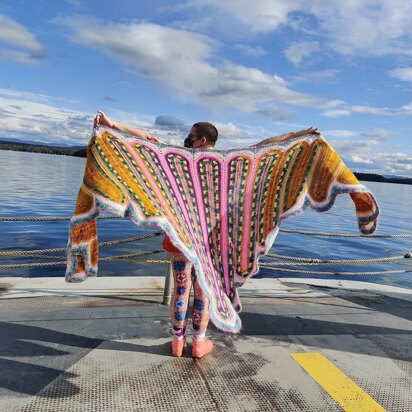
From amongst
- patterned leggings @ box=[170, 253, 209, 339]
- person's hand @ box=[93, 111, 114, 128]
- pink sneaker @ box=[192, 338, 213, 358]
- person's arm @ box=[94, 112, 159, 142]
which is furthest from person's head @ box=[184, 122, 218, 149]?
pink sneaker @ box=[192, 338, 213, 358]

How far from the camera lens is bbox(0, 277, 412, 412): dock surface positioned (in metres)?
2.74

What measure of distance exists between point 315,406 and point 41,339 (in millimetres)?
2228

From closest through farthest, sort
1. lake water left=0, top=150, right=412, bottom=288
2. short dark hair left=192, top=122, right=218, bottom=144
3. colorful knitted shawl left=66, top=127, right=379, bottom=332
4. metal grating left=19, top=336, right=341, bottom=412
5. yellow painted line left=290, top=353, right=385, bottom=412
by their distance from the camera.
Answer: metal grating left=19, top=336, right=341, bottom=412 < yellow painted line left=290, top=353, right=385, bottom=412 < colorful knitted shawl left=66, top=127, right=379, bottom=332 < short dark hair left=192, top=122, right=218, bottom=144 < lake water left=0, top=150, right=412, bottom=288

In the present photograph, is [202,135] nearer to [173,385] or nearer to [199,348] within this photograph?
[199,348]

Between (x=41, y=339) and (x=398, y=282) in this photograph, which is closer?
(x=41, y=339)

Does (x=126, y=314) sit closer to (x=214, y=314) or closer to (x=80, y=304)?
(x=80, y=304)

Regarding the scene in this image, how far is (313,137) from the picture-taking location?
3176mm

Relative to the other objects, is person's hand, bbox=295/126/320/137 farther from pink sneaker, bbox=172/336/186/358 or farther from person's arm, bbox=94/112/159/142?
pink sneaker, bbox=172/336/186/358

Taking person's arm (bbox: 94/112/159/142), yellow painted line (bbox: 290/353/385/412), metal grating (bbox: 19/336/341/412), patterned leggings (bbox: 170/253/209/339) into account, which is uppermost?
person's arm (bbox: 94/112/159/142)

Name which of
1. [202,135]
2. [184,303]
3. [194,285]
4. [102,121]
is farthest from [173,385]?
[102,121]

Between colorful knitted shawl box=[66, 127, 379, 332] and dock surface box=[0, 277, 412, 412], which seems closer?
dock surface box=[0, 277, 412, 412]

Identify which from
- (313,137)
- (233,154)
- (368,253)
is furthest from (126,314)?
(368,253)

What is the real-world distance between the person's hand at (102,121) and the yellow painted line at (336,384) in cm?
235

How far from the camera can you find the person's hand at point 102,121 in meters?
2.97
